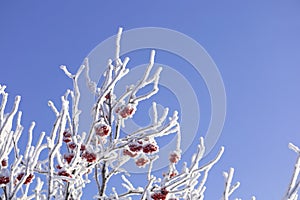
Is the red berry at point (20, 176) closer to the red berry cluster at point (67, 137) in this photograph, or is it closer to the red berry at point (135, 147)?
the red berry cluster at point (67, 137)

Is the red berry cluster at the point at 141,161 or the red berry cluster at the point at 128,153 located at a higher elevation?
the red berry cluster at the point at 141,161

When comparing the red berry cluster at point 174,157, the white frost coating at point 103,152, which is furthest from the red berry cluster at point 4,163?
the red berry cluster at point 174,157

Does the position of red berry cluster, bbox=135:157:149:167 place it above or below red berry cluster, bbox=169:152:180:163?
below

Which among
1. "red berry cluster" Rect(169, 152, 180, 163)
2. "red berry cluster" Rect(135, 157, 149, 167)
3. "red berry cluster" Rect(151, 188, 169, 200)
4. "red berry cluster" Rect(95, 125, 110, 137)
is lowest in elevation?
"red berry cluster" Rect(151, 188, 169, 200)

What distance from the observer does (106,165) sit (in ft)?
13.1

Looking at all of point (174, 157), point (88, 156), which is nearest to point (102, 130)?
point (88, 156)

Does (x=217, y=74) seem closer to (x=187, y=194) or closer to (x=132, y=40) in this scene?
(x=132, y=40)

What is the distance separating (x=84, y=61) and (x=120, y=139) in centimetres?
95

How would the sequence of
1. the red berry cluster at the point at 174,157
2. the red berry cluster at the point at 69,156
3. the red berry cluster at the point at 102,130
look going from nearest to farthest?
the red berry cluster at the point at 69,156 < the red berry cluster at the point at 102,130 < the red berry cluster at the point at 174,157

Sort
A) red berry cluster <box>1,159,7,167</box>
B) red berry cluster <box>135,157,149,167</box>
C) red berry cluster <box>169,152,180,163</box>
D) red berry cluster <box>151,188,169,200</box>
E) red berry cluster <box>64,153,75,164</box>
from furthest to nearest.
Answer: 1. red berry cluster <box>169,152,180,163</box>
2. red berry cluster <box>135,157,149,167</box>
3. red berry cluster <box>64,153,75,164</box>
4. red berry cluster <box>1,159,7,167</box>
5. red berry cluster <box>151,188,169,200</box>

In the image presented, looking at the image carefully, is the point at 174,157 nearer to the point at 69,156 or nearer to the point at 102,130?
the point at 102,130

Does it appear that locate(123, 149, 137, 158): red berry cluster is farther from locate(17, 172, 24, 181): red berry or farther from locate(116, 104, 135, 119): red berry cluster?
locate(17, 172, 24, 181): red berry

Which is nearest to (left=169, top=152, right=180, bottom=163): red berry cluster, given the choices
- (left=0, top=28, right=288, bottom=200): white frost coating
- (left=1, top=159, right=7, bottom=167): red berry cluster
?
(left=0, top=28, right=288, bottom=200): white frost coating

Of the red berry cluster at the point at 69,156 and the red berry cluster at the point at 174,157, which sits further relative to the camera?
the red berry cluster at the point at 174,157
